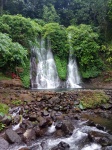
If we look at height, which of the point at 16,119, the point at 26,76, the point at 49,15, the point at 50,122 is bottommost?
the point at 50,122

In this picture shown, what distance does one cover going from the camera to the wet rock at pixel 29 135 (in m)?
8.02

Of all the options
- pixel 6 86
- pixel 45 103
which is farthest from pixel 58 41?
pixel 45 103

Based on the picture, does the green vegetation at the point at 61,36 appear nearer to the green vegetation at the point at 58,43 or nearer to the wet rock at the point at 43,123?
the green vegetation at the point at 58,43

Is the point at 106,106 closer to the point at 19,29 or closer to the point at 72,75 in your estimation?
the point at 72,75

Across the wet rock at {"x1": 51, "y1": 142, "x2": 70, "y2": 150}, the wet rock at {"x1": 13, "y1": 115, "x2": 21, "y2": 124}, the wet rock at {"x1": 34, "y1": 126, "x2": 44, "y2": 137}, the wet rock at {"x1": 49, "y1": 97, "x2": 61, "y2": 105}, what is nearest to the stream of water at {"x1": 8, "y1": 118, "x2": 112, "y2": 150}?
the wet rock at {"x1": 51, "y1": 142, "x2": 70, "y2": 150}

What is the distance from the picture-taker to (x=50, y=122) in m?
9.78

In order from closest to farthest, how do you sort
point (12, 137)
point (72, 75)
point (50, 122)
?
point (12, 137)
point (50, 122)
point (72, 75)

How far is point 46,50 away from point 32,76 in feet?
17.4

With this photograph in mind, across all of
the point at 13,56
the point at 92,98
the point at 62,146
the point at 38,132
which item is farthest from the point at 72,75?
the point at 62,146

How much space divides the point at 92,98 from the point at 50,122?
204 inches

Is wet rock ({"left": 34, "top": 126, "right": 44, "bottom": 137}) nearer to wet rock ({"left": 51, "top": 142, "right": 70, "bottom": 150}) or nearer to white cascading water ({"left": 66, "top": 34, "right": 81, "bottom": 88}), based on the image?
wet rock ({"left": 51, "top": 142, "right": 70, "bottom": 150})

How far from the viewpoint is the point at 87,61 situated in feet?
80.6

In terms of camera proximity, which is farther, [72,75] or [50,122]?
[72,75]

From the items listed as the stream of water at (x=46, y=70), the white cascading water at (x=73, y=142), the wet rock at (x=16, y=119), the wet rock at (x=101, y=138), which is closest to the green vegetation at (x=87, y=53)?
the stream of water at (x=46, y=70)
